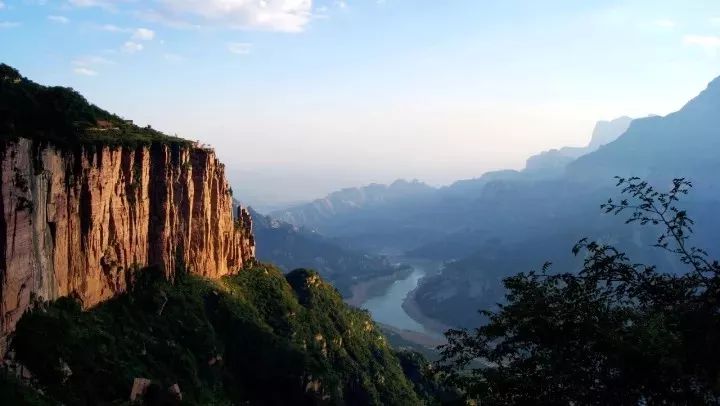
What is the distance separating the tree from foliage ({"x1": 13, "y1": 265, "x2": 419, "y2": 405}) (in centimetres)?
2557

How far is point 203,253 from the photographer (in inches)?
2522

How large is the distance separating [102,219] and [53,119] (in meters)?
7.83

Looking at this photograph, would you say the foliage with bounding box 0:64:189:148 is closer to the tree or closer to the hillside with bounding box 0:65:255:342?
the hillside with bounding box 0:65:255:342

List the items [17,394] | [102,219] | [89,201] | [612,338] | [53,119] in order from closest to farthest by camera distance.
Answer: [612,338]
[17,394]
[53,119]
[89,201]
[102,219]

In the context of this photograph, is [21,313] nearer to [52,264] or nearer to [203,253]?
[52,264]

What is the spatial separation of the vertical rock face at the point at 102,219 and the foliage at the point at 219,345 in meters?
1.74

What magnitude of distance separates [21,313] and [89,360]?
5.49 metres

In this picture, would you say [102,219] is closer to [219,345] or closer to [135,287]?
[135,287]

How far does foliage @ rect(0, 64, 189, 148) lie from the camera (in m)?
40.1

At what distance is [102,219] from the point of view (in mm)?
47000

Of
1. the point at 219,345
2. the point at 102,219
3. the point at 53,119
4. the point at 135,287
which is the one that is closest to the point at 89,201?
the point at 102,219

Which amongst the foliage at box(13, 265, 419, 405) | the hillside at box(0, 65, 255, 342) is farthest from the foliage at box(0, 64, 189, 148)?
the foliage at box(13, 265, 419, 405)

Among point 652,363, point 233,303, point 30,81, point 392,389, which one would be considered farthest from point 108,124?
point 652,363

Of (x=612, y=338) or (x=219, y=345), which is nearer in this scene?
(x=612, y=338)
